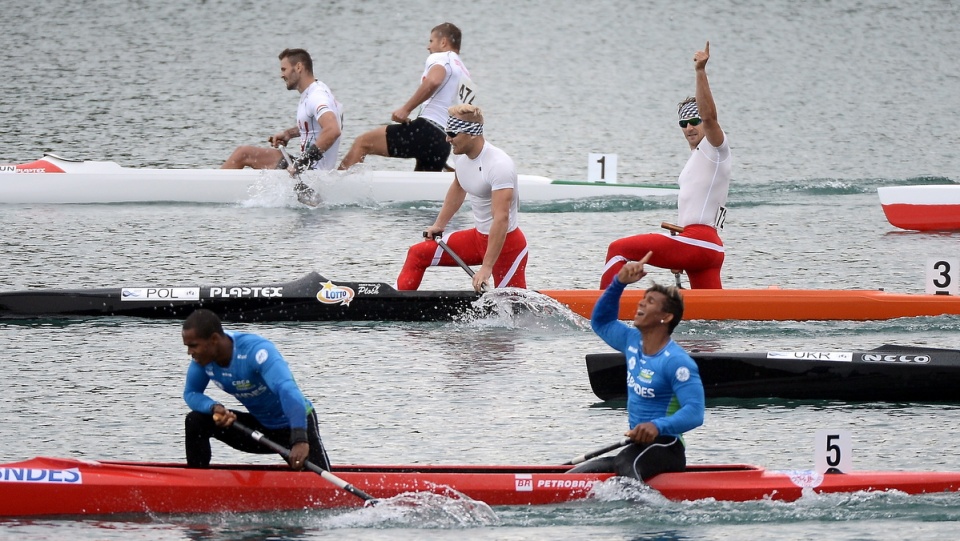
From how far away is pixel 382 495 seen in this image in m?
8.55

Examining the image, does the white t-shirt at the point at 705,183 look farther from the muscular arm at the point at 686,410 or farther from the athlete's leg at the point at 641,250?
the muscular arm at the point at 686,410

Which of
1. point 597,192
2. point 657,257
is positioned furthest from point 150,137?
point 657,257

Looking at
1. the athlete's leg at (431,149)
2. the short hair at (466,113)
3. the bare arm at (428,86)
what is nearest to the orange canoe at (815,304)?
the short hair at (466,113)

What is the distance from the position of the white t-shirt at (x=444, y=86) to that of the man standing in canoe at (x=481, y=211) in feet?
17.6

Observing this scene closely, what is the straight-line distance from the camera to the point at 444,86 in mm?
18422

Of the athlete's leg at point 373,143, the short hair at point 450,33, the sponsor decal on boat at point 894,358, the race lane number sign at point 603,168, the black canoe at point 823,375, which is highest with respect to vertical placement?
the short hair at point 450,33

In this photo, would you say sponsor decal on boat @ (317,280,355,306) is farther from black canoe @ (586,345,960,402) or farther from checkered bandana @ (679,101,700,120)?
checkered bandana @ (679,101,700,120)

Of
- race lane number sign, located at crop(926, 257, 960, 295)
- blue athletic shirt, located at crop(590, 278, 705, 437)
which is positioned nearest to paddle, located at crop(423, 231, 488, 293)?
race lane number sign, located at crop(926, 257, 960, 295)

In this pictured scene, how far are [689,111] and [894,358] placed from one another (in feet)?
8.05

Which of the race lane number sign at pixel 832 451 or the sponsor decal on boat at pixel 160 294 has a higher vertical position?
the sponsor decal on boat at pixel 160 294

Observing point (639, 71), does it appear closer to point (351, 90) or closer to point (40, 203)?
point (351, 90)

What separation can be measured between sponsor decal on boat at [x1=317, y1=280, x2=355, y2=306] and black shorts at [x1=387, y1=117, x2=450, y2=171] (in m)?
5.59

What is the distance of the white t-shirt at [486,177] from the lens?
12.3m

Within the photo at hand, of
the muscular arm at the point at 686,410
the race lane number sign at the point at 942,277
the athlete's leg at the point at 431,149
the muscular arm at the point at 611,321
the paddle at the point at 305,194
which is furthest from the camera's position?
the paddle at the point at 305,194
